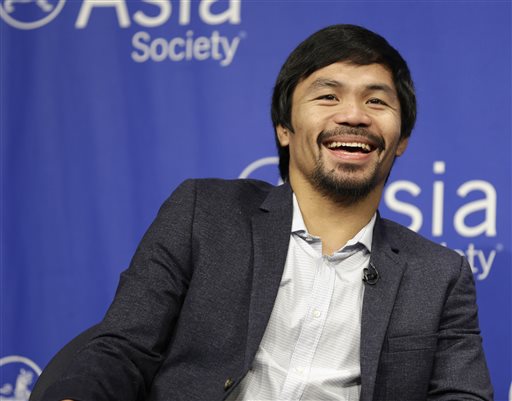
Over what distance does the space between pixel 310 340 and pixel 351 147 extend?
57 centimetres

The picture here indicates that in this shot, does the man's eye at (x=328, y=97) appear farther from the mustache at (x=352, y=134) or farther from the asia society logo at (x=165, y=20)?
the asia society logo at (x=165, y=20)

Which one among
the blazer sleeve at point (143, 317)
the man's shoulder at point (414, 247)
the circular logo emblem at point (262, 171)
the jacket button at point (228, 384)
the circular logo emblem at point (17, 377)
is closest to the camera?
the blazer sleeve at point (143, 317)

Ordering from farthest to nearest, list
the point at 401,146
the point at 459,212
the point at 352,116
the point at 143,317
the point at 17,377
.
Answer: the point at 17,377, the point at 459,212, the point at 401,146, the point at 352,116, the point at 143,317

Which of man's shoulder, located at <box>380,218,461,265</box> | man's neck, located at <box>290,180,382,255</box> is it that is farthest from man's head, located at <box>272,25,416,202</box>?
man's shoulder, located at <box>380,218,461,265</box>

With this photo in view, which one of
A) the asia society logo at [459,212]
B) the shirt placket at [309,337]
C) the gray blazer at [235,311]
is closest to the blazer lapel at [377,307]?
the gray blazer at [235,311]

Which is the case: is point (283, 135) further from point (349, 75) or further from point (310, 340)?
point (310, 340)

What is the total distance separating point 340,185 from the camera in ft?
7.58

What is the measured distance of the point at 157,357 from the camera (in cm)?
211

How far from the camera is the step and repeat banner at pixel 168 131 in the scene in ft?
9.87

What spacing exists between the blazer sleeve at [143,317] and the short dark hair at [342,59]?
19.0 inches

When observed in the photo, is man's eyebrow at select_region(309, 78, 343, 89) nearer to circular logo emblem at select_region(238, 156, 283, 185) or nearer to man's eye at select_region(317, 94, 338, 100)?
man's eye at select_region(317, 94, 338, 100)

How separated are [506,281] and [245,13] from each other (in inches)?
57.1

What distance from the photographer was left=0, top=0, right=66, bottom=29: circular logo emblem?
11.2ft

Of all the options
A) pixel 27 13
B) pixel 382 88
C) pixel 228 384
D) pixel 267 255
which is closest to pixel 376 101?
pixel 382 88
